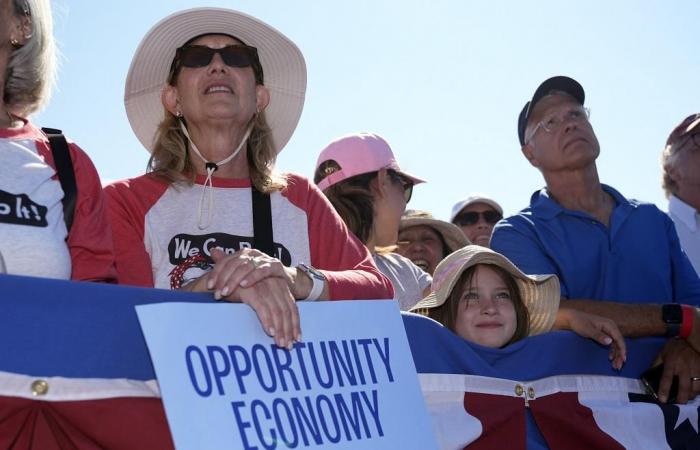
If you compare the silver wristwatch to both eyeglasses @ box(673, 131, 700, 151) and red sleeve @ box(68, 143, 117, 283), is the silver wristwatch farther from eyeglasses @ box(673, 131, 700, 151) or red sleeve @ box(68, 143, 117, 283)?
eyeglasses @ box(673, 131, 700, 151)

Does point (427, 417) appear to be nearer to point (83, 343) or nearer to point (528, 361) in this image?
point (528, 361)

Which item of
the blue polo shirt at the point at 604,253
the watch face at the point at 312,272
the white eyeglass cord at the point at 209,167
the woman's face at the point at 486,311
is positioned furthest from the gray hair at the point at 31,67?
the blue polo shirt at the point at 604,253

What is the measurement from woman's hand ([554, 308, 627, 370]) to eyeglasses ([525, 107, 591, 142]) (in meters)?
1.59

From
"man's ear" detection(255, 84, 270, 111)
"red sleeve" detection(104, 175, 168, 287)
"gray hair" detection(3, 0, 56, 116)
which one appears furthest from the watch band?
"gray hair" detection(3, 0, 56, 116)

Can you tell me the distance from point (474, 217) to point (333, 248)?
4354mm

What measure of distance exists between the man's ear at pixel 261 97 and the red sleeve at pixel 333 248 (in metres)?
0.49

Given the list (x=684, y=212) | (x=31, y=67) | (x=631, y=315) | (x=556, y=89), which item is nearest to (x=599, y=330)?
(x=631, y=315)

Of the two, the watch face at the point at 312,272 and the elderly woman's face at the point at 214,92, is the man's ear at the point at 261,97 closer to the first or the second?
the elderly woman's face at the point at 214,92

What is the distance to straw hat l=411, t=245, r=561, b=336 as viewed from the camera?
3793 millimetres

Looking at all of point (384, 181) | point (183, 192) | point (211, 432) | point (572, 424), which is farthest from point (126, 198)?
point (384, 181)

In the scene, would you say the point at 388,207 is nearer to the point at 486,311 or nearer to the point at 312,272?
the point at 486,311

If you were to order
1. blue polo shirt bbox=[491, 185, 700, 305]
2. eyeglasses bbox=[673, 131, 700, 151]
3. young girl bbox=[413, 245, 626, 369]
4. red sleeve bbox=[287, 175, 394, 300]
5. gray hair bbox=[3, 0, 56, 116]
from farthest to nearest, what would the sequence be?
eyeglasses bbox=[673, 131, 700, 151]
blue polo shirt bbox=[491, 185, 700, 305]
young girl bbox=[413, 245, 626, 369]
red sleeve bbox=[287, 175, 394, 300]
gray hair bbox=[3, 0, 56, 116]

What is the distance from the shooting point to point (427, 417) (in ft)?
8.89

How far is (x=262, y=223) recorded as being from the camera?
10.5 ft
